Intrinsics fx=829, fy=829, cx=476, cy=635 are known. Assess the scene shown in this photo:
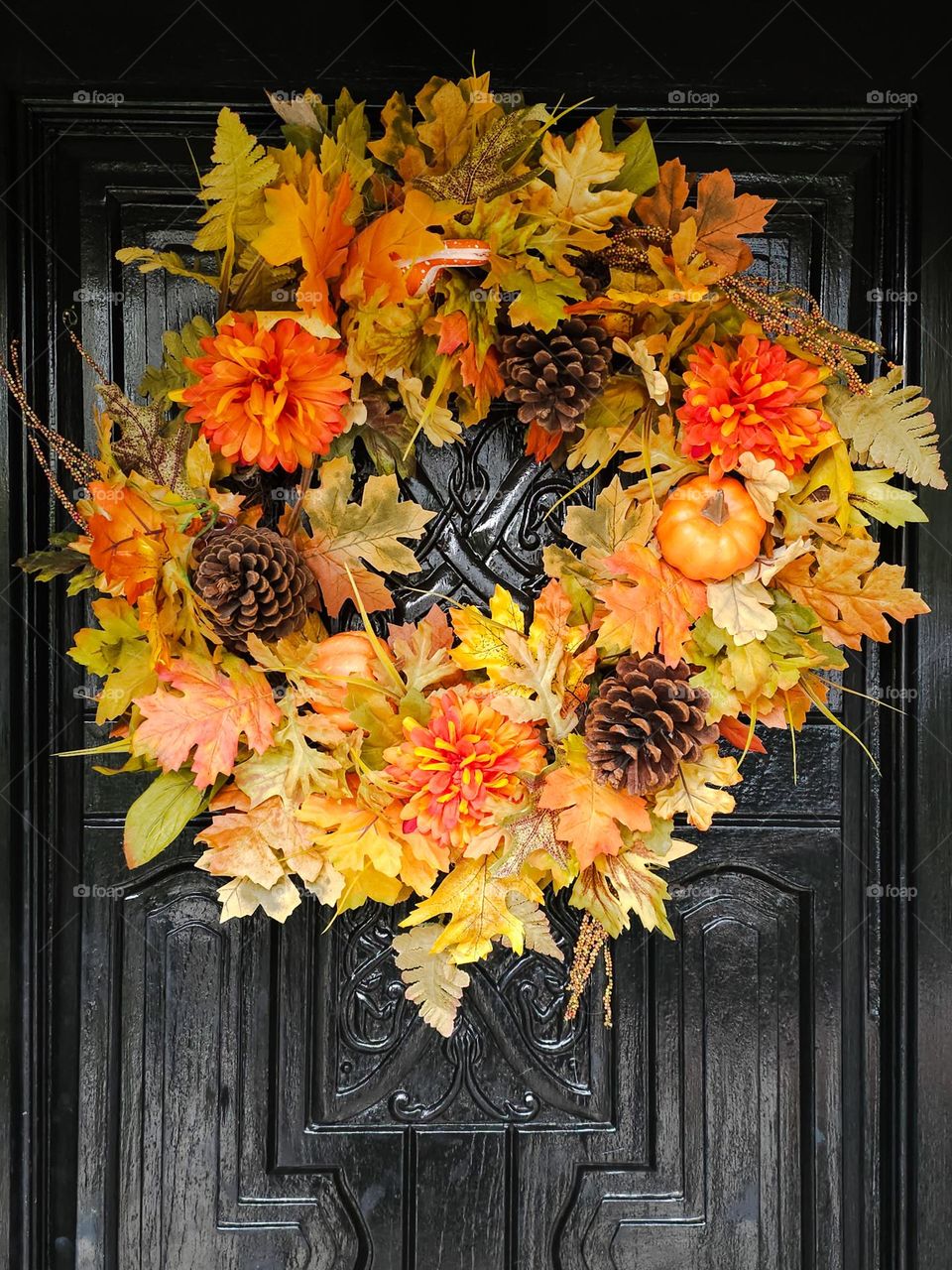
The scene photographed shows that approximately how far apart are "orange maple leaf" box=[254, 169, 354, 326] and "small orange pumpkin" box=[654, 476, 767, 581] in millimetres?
379

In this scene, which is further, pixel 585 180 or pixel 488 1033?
pixel 488 1033

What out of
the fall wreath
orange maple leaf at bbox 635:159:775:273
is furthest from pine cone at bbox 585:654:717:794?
orange maple leaf at bbox 635:159:775:273

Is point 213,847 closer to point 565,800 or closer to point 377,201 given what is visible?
point 565,800

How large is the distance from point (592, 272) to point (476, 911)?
2.12 ft

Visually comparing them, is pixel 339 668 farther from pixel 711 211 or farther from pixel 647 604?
pixel 711 211

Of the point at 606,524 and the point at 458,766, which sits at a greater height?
the point at 606,524

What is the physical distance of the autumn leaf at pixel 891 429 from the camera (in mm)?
792

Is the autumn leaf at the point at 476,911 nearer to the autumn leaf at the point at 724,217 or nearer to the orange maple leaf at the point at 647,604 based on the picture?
the orange maple leaf at the point at 647,604

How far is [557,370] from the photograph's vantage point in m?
0.80

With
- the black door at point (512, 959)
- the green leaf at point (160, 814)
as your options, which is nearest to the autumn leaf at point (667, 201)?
the black door at point (512, 959)

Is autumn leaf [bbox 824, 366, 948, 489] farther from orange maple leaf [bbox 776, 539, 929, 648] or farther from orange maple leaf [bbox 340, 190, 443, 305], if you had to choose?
orange maple leaf [bbox 340, 190, 443, 305]

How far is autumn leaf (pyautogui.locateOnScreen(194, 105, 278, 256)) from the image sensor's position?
0.75m

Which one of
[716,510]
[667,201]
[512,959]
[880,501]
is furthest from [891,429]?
[512,959]

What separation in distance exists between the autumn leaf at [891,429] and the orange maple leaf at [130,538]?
25.9 inches
